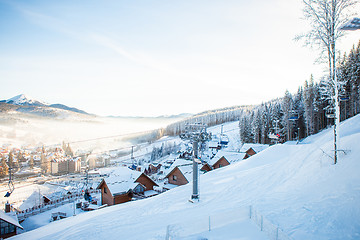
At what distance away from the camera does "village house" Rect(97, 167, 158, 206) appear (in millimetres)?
24103

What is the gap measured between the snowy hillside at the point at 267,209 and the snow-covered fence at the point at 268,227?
0.21 m

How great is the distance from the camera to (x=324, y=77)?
13.8 meters

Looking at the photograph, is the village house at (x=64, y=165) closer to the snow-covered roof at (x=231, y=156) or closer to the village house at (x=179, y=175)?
the village house at (x=179, y=175)

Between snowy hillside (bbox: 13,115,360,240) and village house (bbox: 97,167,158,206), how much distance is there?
10554 millimetres

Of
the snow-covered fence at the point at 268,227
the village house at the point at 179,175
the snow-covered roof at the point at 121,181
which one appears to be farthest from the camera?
the village house at the point at 179,175

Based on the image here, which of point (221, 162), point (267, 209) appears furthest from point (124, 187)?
point (221, 162)

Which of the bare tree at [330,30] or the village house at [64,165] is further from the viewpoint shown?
the village house at [64,165]

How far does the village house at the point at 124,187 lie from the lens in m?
24.1

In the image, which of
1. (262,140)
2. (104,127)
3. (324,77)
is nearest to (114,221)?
(104,127)

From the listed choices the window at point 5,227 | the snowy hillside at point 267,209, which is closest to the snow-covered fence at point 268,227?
the snowy hillside at point 267,209

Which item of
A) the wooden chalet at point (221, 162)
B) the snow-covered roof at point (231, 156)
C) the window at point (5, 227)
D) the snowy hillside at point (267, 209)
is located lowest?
the window at point (5, 227)

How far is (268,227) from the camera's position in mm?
7523

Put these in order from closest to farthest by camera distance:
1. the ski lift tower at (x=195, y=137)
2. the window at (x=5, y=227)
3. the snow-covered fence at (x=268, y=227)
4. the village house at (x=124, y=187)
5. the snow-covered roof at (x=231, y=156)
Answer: the snow-covered fence at (x=268, y=227) < the ski lift tower at (x=195, y=137) < the window at (x=5, y=227) < the village house at (x=124, y=187) < the snow-covered roof at (x=231, y=156)

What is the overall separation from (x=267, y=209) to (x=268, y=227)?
92.0 inches
